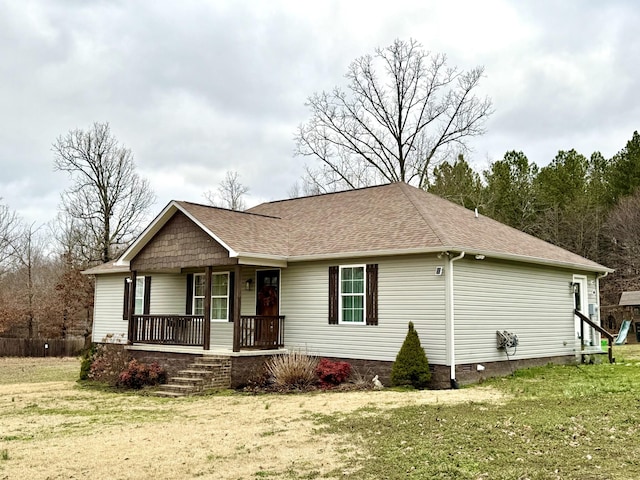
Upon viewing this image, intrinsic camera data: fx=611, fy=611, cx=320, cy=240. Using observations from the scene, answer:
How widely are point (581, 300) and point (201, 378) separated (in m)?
11.4

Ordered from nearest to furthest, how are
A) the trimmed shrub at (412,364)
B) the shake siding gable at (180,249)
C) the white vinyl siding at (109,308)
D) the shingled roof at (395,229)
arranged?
1. the trimmed shrub at (412,364)
2. the shingled roof at (395,229)
3. the shake siding gable at (180,249)
4. the white vinyl siding at (109,308)

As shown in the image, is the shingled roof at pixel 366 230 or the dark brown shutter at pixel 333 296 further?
the dark brown shutter at pixel 333 296

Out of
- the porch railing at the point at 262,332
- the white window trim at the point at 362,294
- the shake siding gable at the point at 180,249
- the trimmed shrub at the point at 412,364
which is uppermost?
the shake siding gable at the point at 180,249

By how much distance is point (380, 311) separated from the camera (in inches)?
556

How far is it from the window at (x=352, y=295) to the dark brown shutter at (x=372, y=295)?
0.23 meters

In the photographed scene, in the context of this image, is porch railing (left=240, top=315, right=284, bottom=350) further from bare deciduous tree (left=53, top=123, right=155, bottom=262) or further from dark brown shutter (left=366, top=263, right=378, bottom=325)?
bare deciduous tree (left=53, top=123, right=155, bottom=262)

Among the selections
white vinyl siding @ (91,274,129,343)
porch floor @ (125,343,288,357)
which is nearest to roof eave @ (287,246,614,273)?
porch floor @ (125,343,288,357)

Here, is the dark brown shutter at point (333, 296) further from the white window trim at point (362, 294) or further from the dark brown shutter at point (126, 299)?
the dark brown shutter at point (126, 299)

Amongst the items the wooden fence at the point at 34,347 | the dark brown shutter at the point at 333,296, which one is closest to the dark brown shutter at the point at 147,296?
the dark brown shutter at the point at 333,296

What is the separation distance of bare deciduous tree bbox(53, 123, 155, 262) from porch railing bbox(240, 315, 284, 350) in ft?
65.3

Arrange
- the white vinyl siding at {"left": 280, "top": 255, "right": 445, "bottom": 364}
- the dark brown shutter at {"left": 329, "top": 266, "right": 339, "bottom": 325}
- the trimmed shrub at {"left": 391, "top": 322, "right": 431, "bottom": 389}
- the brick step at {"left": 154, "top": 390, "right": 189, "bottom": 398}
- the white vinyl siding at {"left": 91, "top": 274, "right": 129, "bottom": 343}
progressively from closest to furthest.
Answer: the trimmed shrub at {"left": 391, "top": 322, "right": 431, "bottom": 389} → the white vinyl siding at {"left": 280, "top": 255, "right": 445, "bottom": 364} → the brick step at {"left": 154, "top": 390, "right": 189, "bottom": 398} → the dark brown shutter at {"left": 329, "top": 266, "right": 339, "bottom": 325} → the white vinyl siding at {"left": 91, "top": 274, "right": 129, "bottom": 343}

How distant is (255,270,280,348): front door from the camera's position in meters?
15.4

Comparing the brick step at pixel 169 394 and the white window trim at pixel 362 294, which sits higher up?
the white window trim at pixel 362 294

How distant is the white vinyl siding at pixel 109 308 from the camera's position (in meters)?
21.8
